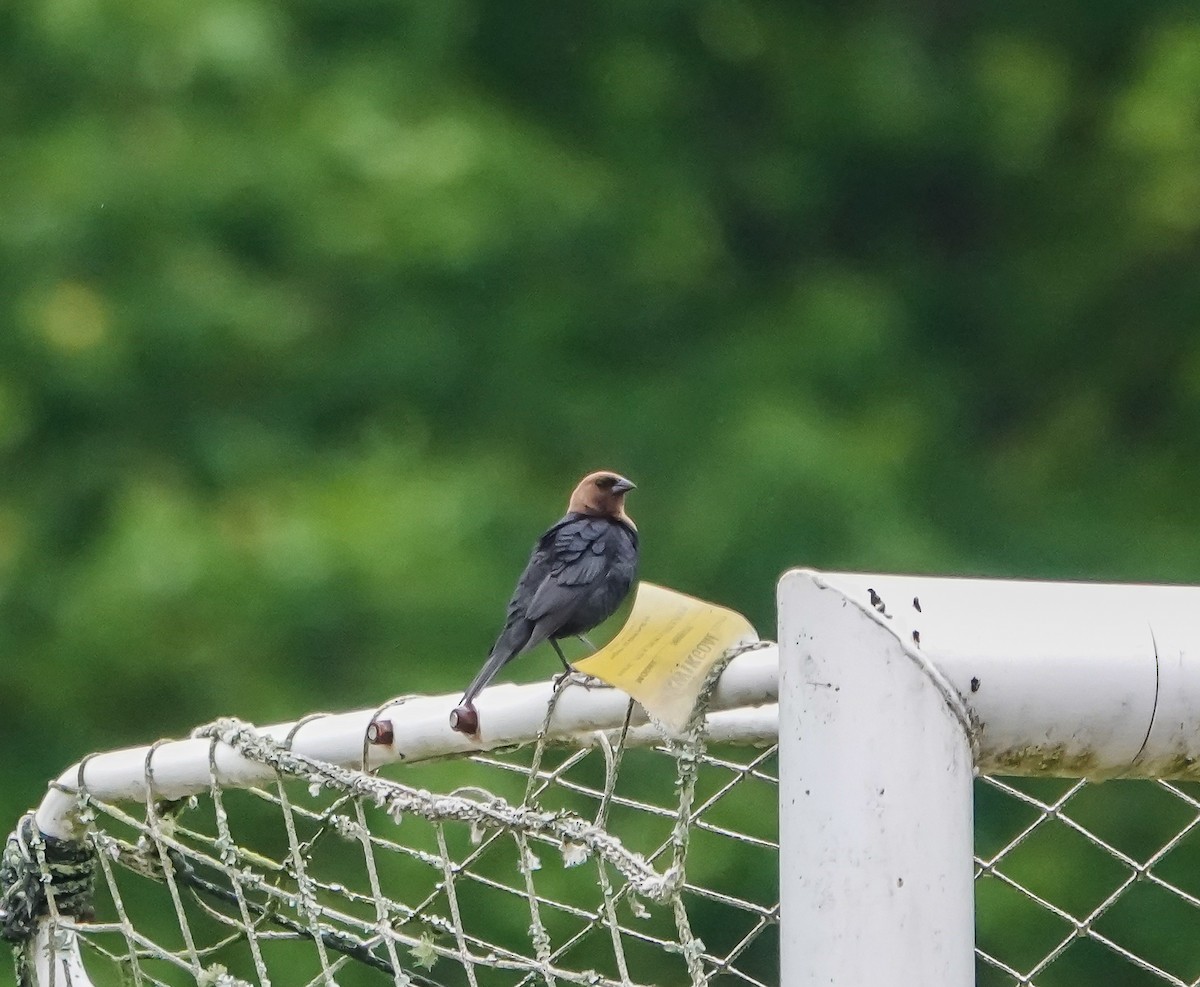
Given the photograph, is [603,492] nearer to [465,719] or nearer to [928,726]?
[465,719]

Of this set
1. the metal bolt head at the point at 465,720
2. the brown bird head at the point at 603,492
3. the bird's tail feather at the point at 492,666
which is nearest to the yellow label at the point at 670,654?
the metal bolt head at the point at 465,720

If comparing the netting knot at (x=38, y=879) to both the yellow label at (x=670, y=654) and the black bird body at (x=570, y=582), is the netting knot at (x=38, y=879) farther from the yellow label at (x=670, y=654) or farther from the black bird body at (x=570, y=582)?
the yellow label at (x=670, y=654)

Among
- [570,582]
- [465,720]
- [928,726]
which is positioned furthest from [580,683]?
[570,582]

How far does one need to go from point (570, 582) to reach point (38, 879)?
0.98 metres

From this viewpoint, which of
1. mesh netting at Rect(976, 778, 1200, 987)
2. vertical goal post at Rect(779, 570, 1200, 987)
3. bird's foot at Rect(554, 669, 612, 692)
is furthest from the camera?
mesh netting at Rect(976, 778, 1200, 987)

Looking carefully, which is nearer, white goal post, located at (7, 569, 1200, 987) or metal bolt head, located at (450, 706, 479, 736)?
white goal post, located at (7, 569, 1200, 987)

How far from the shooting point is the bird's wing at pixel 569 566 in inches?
107

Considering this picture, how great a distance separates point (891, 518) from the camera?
5.10 meters

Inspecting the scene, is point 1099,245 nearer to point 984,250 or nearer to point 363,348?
point 984,250

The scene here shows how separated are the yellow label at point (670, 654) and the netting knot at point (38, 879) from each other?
103cm

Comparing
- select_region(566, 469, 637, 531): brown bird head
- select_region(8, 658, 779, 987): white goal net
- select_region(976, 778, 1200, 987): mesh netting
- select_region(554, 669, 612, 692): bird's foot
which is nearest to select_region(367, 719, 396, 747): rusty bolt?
select_region(8, 658, 779, 987): white goal net

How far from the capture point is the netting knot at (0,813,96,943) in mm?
2018

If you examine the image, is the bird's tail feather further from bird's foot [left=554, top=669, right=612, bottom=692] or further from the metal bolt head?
bird's foot [left=554, top=669, right=612, bottom=692]

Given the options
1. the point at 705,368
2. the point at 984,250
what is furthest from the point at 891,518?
the point at 984,250
